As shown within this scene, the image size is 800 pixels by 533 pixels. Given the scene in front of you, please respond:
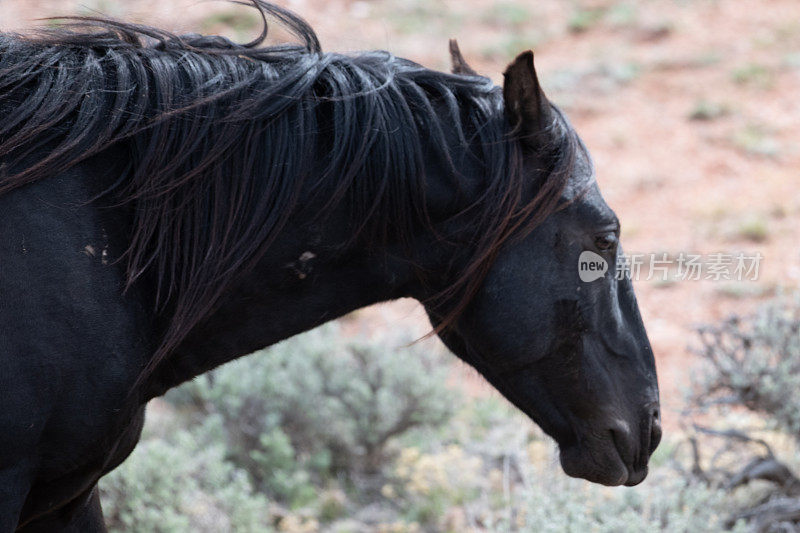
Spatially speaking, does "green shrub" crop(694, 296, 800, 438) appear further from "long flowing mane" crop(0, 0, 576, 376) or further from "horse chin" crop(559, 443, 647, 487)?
"long flowing mane" crop(0, 0, 576, 376)

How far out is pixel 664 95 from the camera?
9328mm

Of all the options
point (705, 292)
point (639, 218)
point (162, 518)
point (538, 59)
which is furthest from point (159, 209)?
point (538, 59)

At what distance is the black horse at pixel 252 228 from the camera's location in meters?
1.58

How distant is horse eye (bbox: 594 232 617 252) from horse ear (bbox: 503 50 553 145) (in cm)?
26

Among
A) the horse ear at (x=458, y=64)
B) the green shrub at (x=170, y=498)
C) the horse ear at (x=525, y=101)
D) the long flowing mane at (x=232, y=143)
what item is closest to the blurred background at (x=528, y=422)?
the green shrub at (x=170, y=498)

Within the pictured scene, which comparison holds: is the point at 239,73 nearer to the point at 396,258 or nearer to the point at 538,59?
the point at 396,258

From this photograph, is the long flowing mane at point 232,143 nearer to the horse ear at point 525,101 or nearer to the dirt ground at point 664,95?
the horse ear at point 525,101

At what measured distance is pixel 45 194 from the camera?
1.59m

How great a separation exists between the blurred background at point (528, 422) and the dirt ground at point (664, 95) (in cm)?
3

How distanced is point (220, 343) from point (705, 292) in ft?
17.3

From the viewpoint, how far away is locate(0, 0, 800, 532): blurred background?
10.7 feet

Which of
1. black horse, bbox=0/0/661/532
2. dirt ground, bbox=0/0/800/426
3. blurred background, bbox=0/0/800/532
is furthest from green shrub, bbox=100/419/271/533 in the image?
dirt ground, bbox=0/0/800/426

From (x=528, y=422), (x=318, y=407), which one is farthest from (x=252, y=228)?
(x=528, y=422)

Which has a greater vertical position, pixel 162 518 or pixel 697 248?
pixel 162 518
